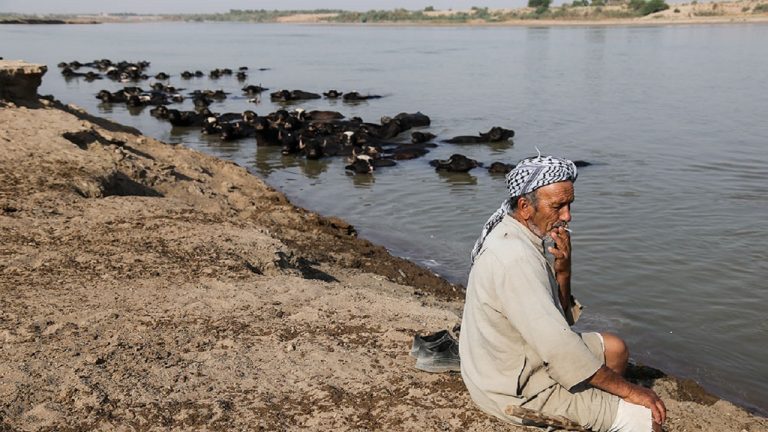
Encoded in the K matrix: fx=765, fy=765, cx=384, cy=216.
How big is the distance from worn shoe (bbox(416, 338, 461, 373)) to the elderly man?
96cm

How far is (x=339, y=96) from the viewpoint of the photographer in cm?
2817

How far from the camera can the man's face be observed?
368 cm

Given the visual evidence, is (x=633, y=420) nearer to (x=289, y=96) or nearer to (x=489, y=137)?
(x=489, y=137)

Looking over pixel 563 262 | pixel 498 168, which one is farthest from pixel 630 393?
pixel 498 168

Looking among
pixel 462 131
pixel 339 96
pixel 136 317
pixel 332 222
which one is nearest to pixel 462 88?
pixel 339 96

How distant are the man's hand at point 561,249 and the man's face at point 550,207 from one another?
0.06 m

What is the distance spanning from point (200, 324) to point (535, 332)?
3127 mm

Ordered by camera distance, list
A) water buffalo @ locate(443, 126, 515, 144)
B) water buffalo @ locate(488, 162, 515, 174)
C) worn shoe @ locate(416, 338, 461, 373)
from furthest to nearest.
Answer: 1. water buffalo @ locate(443, 126, 515, 144)
2. water buffalo @ locate(488, 162, 515, 174)
3. worn shoe @ locate(416, 338, 461, 373)

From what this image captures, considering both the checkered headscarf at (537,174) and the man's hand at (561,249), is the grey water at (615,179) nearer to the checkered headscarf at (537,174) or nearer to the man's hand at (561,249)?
the man's hand at (561,249)

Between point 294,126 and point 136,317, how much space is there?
14.9 meters

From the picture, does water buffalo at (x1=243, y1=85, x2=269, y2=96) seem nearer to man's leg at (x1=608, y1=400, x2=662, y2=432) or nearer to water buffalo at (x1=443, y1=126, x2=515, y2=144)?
water buffalo at (x1=443, y1=126, x2=515, y2=144)

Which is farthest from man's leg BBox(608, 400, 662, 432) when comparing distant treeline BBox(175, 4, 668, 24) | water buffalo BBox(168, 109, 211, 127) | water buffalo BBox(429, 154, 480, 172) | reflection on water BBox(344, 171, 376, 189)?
distant treeline BBox(175, 4, 668, 24)

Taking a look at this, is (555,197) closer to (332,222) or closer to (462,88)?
(332,222)

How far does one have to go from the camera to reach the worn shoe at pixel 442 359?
4.92 metres
